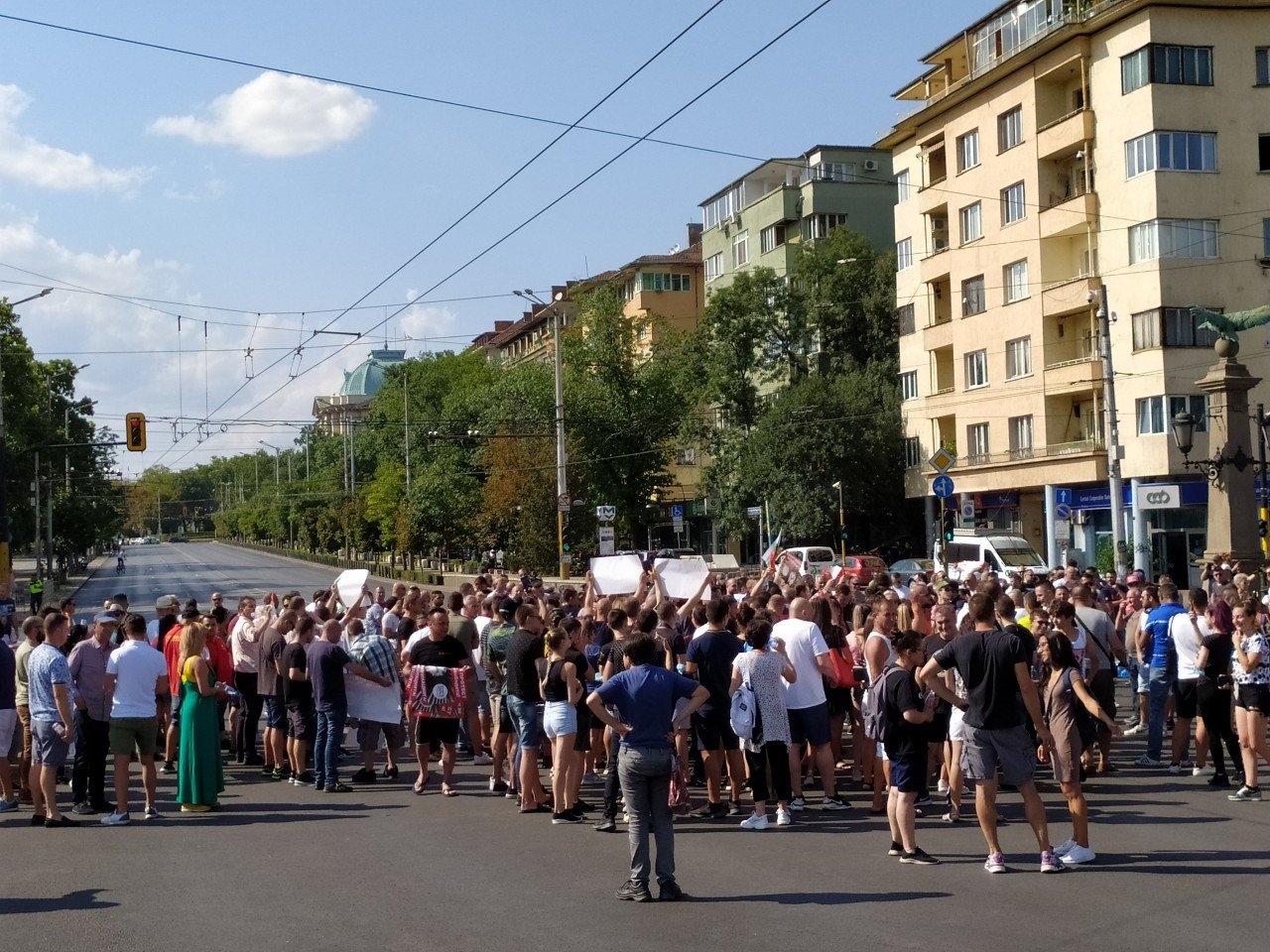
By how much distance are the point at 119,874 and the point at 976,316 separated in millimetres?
47494

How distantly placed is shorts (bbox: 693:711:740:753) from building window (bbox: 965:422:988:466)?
43.3 metres

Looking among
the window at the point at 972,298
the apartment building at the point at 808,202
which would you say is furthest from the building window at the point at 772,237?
the window at the point at 972,298

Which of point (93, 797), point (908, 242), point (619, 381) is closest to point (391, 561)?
point (619, 381)

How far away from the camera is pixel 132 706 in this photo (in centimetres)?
1228

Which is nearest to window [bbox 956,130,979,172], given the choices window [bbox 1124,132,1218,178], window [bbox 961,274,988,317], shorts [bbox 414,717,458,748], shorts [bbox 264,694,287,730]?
window [bbox 961,274,988,317]

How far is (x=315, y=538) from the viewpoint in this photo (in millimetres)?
110062

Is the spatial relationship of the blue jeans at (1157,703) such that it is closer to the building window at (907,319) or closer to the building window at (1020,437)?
the building window at (1020,437)

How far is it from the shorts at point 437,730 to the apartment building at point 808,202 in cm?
5427

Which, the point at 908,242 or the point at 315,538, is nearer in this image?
the point at 908,242

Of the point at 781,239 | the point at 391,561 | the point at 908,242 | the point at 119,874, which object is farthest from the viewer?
the point at 391,561

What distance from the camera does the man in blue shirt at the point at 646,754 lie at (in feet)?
29.1

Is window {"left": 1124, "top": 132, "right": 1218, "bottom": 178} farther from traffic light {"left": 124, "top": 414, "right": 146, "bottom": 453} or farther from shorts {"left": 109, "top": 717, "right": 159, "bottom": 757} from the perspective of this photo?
shorts {"left": 109, "top": 717, "right": 159, "bottom": 757}

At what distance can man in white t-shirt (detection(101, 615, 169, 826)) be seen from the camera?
12.2 meters

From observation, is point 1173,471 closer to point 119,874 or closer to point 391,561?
point 119,874
